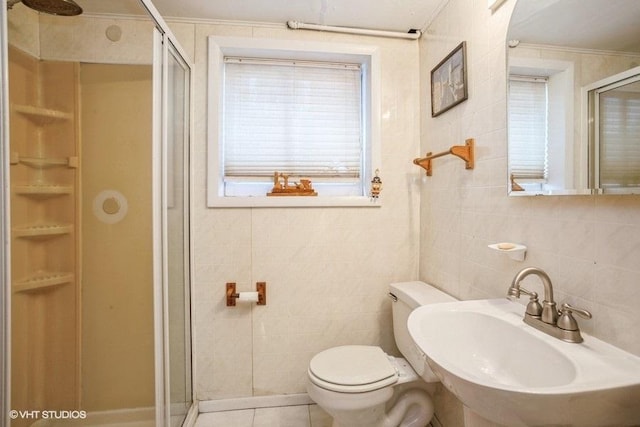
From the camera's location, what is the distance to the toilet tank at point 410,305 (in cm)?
129

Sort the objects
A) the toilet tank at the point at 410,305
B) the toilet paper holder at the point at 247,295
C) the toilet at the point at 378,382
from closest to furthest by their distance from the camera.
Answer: the toilet at the point at 378,382, the toilet tank at the point at 410,305, the toilet paper holder at the point at 247,295

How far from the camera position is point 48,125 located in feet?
3.42

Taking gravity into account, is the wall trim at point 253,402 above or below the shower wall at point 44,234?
below

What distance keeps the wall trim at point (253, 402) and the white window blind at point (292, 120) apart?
1.32 metres

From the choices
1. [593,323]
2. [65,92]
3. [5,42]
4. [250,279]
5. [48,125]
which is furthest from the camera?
[250,279]

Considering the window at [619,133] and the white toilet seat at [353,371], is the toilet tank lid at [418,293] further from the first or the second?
the window at [619,133]

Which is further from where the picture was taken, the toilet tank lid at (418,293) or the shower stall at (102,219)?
the toilet tank lid at (418,293)

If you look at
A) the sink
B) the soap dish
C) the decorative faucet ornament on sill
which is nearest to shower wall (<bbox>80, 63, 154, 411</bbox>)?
the decorative faucet ornament on sill

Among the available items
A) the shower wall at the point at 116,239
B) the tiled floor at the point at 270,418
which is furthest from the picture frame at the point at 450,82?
the tiled floor at the point at 270,418

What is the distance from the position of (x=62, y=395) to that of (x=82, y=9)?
1671 millimetres

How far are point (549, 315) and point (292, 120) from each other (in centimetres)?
154

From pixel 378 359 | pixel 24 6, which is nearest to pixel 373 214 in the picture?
pixel 378 359

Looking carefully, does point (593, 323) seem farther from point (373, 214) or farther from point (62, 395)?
point (62, 395)

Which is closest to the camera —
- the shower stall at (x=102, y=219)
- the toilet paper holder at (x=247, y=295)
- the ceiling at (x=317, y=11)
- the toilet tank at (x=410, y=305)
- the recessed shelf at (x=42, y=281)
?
the recessed shelf at (x=42, y=281)
